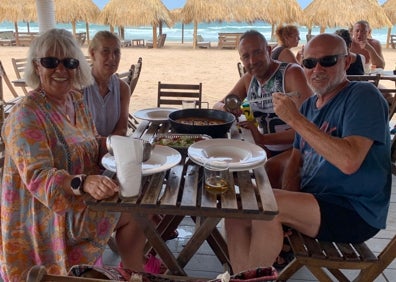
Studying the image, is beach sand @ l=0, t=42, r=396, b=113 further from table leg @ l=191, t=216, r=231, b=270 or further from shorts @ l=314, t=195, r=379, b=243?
shorts @ l=314, t=195, r=379, b=243

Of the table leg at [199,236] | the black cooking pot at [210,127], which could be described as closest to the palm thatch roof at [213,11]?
the black cooking pot at [210,127]

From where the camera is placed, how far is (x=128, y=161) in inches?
50.8

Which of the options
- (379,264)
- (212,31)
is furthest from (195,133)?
(212,31)

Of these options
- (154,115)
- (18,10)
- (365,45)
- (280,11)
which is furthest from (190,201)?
(18,10)

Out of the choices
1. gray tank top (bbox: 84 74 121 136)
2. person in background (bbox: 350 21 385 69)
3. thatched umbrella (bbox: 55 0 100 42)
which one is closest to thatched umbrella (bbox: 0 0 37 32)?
thatched umbrella (bbox: 55 0 100 42)

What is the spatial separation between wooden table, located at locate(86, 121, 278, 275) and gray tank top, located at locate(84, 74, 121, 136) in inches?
40.8

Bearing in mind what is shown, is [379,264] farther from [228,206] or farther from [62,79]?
[62,79]

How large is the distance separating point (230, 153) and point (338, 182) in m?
0.50

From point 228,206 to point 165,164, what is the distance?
1.20 ft

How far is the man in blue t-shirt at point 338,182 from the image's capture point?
156 centimetres

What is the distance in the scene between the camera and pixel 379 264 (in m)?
1.57

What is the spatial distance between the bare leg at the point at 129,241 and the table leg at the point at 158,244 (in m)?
0.18

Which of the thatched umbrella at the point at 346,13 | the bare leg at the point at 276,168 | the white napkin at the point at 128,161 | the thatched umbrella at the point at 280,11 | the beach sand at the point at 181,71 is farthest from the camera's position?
the thatched umbrella at the point at 280,11

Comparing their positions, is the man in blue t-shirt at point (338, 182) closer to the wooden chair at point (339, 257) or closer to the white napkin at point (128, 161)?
the wooden chair at point (339, 257)
